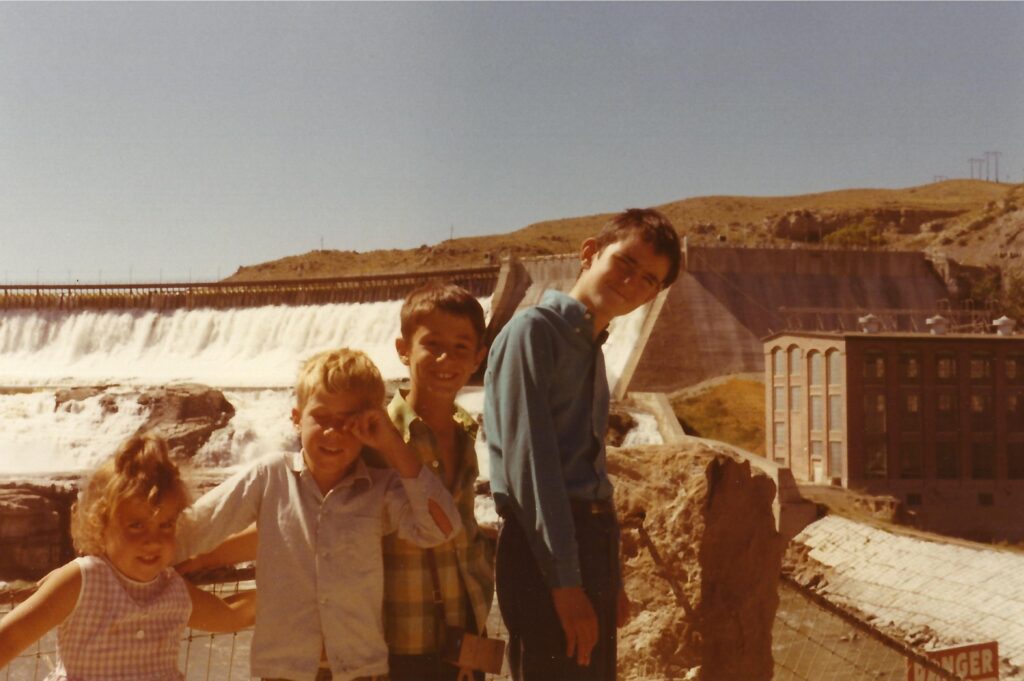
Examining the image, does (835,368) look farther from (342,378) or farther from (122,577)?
(122,577)

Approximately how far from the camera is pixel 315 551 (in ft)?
12.3

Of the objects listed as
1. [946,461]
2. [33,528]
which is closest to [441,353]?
[33,528]

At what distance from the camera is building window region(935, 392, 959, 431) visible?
121 ft

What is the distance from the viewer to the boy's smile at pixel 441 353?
4.07 metres

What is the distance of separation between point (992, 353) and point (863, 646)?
1977 cm

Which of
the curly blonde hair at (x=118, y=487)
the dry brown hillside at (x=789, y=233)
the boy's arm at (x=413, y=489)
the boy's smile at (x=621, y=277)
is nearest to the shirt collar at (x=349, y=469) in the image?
the boy's arm at (x=413, y=489)

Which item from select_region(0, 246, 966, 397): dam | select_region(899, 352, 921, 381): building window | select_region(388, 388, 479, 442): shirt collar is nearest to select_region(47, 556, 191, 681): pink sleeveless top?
select_region(388, 388, 479, 442): shirt collar

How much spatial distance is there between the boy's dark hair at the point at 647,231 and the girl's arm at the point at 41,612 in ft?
6.54

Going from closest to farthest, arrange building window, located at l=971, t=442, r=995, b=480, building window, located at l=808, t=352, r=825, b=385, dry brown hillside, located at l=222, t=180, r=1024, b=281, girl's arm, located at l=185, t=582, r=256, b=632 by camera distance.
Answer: girl's arm, located at l=185, t=582, r=256, b=632, building window, located at l=971, t=442, r=995, b=480, building window, located at l=808, t=352, r=825, b=385, dry brown hillside, located at l=222, t=180, r=1024, b=281

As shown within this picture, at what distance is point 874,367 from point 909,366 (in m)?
1.17

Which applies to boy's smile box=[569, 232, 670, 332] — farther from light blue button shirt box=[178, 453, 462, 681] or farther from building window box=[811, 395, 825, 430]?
building window box=[811, 395, 825, 430]

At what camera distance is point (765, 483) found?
259 inches

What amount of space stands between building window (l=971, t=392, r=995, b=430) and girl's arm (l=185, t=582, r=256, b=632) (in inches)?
1442

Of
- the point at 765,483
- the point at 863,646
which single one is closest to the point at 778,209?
the point at 863,646
